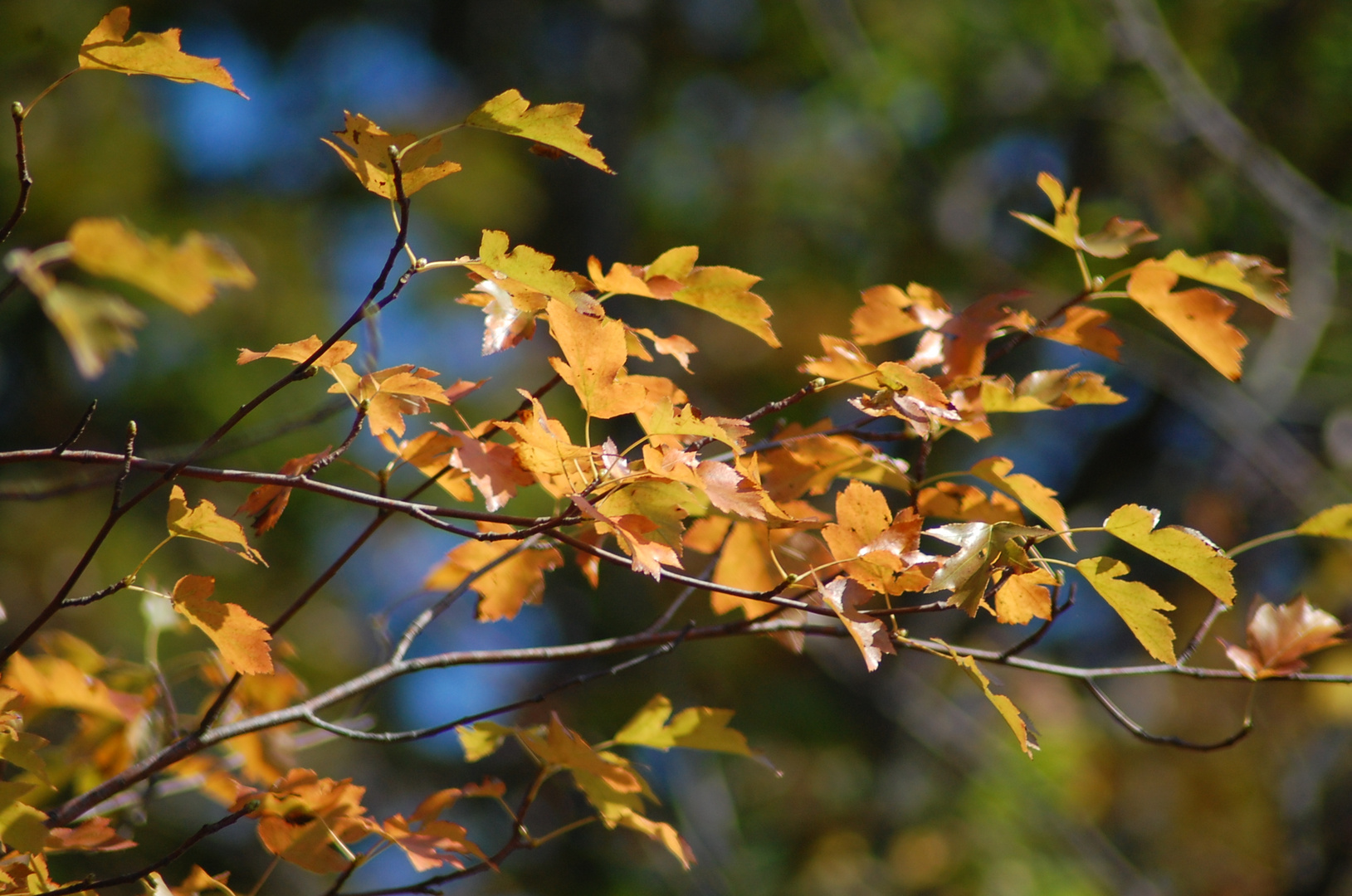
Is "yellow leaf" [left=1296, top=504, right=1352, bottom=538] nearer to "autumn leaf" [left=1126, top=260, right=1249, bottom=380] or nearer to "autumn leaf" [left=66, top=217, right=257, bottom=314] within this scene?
"autumn leaf" [left=1126, top=260, right=1249, bottom=380]

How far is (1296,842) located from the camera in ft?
10.4

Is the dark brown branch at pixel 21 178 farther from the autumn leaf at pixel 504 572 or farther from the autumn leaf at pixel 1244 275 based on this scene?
the autumn leaf at pixel 1244 275

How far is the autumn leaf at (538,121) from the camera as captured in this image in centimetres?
70

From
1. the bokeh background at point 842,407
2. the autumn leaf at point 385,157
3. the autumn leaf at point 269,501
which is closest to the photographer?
the autumn leaf at point 385,157

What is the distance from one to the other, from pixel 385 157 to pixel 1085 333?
0.65 metres

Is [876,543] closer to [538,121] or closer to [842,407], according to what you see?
[538,121]

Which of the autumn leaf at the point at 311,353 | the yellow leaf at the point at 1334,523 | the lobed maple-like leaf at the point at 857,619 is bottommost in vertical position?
the yellow leaf at the point at 1334,523

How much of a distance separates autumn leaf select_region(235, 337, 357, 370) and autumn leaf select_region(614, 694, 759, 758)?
44cm

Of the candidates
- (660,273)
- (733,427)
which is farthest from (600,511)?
(660,273)

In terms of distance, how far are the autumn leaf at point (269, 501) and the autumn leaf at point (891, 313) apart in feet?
1.69

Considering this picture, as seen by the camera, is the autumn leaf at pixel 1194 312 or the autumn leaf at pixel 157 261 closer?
the autumn leaf at pixel 157 261

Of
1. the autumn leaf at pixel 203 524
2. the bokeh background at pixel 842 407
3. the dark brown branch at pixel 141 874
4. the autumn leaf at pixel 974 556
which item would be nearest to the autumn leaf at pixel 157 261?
the autumn leaf at pixel 203 524

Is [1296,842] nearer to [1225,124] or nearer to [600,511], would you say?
[1225,124]

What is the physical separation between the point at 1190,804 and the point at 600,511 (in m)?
5.27
